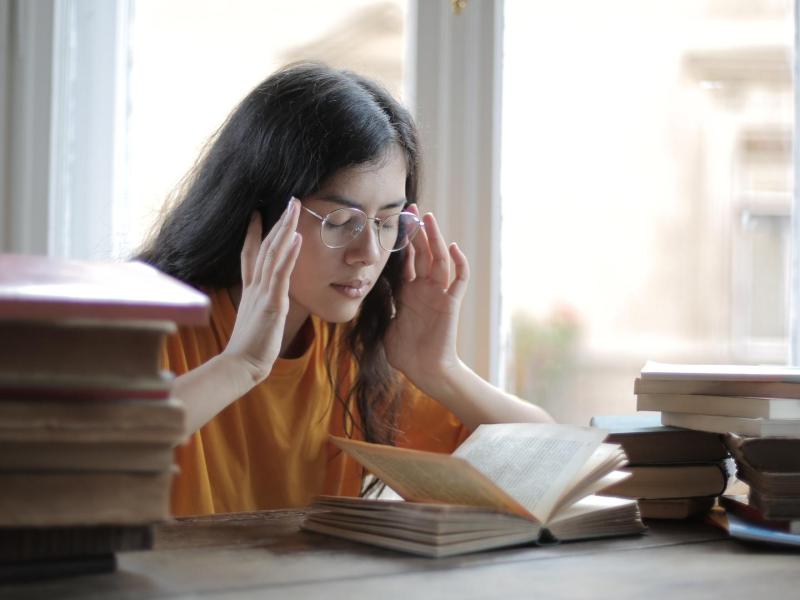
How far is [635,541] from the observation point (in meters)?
1.10

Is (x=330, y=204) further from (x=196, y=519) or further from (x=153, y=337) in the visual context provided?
(x=153, y=337)

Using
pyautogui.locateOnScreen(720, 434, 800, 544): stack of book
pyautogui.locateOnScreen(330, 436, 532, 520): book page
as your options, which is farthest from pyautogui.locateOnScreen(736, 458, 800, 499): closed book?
pyautogui.locateOnScreen(330, 436, 532, 520): book page

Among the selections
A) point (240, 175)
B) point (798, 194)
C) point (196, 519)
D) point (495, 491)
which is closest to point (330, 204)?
point (240, 175)

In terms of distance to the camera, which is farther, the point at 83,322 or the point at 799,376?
the point at 799,376

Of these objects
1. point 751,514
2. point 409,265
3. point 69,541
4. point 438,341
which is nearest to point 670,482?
point 751,514

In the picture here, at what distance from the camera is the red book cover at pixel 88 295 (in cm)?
73

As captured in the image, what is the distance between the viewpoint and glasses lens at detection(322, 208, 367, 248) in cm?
151

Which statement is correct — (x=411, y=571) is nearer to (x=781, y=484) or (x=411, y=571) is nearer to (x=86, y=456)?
(x=86, y=456)

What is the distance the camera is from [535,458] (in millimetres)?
1112

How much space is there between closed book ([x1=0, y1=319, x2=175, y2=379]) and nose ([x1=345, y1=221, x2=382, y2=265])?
73 cm

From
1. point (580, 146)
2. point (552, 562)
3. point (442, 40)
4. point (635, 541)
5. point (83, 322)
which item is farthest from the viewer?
point (580, 146)

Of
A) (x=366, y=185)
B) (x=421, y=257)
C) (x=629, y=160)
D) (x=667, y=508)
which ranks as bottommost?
(x=667, y=508)

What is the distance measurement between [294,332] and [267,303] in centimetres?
42

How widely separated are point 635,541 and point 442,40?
A: 1285 mm
